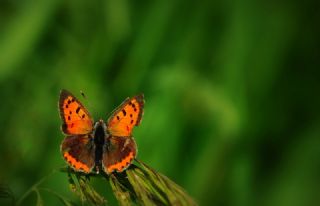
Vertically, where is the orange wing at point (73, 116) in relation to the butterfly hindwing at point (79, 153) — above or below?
above

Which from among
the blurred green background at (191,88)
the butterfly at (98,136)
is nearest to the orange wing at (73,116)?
the butterfly at (98,136)

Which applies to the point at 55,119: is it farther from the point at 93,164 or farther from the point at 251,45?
the point at 93,164

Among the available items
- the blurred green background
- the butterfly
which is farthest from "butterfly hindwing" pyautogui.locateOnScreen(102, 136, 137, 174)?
the blurred green background

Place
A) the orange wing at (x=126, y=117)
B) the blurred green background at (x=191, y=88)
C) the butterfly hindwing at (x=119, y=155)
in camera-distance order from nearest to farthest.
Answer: the butterfly hindwing at (x=119, y=155) → the orange wing at (x=126, y=117) → the blurred green background at (x=191, y=88)

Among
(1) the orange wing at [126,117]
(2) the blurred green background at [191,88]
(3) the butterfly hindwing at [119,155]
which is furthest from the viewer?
(2) the blurred green background at [191,88]

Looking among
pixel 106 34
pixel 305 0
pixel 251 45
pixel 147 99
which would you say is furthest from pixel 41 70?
pixel 305 0

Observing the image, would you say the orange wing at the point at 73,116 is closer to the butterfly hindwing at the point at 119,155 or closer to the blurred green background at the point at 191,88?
the butterfly hindwing at the point at 119,155
